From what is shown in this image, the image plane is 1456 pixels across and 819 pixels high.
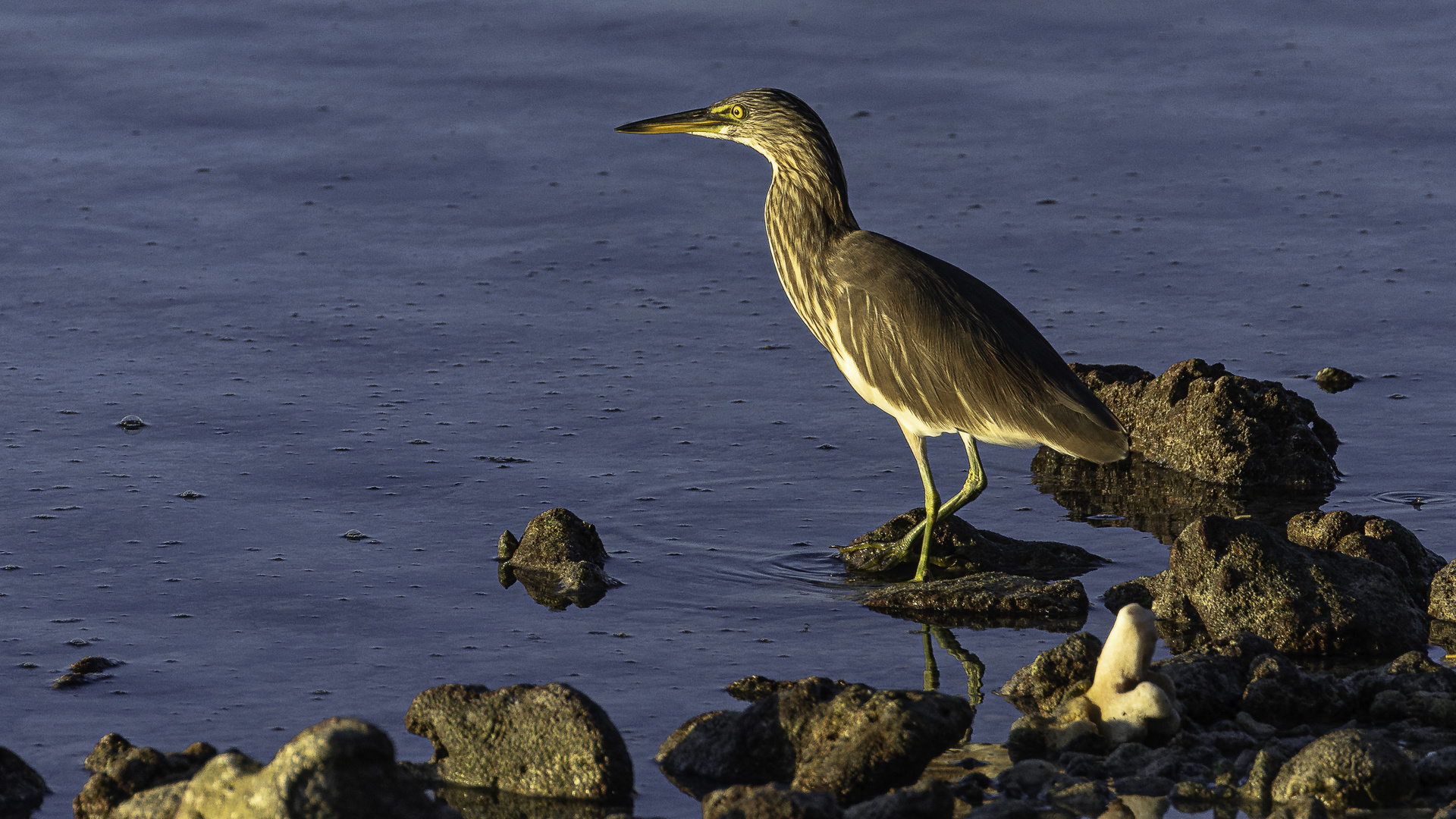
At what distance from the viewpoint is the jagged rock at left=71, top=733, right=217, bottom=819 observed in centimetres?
487

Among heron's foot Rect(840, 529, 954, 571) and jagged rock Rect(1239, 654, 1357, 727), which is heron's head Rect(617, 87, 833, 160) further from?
jagged rock Rect(1239, 654, 1357, 727)

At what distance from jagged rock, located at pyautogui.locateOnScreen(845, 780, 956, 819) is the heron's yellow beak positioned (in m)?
4.07

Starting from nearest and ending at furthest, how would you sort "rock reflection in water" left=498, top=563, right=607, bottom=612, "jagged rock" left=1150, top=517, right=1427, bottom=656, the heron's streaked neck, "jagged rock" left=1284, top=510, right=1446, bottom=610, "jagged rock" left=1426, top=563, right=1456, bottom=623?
"jagged rock" left=1150, top=517, right=1427, bottom=656
"jagged rock" left=1426, top=563, right=1456, bottom=623
"jagged rock" left=1284, top=510, right=1446, bottom=610
"rock reflection in water" left=498, top=563, right=607, bottom=612
the heron's streaked neck

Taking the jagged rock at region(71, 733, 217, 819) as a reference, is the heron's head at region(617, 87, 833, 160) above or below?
above

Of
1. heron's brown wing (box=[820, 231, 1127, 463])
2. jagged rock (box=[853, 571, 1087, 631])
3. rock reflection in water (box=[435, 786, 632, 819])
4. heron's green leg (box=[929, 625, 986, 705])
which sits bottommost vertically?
rock reflection in water (box=[435, 786, 632, 819])

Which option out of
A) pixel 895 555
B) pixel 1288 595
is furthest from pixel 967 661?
pixel 1288 595

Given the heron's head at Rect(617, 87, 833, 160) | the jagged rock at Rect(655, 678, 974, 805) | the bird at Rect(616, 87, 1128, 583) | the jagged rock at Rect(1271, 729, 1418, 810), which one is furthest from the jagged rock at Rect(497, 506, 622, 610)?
the jagged rock at Rect(1271, 729, 1418, 810)

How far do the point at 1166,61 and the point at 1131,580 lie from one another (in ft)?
25.7

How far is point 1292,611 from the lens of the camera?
6.09 meters

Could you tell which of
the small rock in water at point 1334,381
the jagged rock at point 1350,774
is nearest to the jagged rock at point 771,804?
the jagged rock at point 1350,774

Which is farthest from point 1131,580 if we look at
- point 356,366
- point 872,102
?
point 872,102

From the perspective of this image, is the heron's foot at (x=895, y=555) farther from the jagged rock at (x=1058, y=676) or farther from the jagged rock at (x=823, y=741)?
the jagged rock at (x=823, y=741)

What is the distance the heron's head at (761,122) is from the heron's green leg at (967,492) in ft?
4.60

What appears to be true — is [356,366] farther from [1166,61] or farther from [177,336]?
[1166,61]
